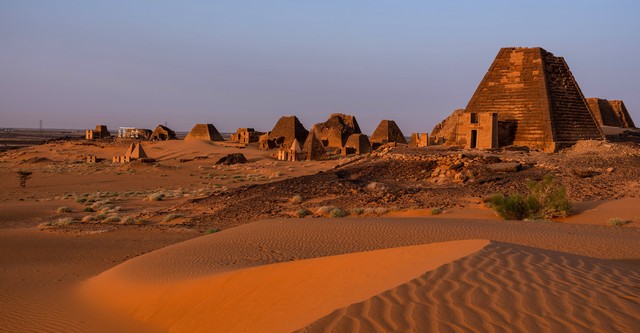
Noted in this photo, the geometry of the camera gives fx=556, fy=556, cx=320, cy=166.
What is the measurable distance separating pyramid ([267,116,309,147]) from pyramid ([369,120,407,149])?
6.51 metres

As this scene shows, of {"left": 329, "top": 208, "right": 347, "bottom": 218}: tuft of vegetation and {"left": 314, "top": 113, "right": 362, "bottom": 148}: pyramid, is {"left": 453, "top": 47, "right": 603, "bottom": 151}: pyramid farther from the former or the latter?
{"left": 314, "top": 113, "right": 362, "bottom": 148}: pyramid

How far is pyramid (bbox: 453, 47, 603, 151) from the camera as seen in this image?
978 inches

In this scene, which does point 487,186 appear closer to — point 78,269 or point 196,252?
point 196,252

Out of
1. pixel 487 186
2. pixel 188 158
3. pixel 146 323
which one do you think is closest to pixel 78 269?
pixel 146 323

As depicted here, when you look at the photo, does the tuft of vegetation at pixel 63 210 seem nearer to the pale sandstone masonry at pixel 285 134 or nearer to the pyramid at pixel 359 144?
the pyramid at pixel 359 144

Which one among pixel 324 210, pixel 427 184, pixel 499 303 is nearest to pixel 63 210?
pixel 324 210

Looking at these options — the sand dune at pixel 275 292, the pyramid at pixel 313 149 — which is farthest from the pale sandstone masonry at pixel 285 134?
the sand dune at pixel 275 292

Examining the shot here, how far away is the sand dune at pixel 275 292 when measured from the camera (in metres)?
4.89

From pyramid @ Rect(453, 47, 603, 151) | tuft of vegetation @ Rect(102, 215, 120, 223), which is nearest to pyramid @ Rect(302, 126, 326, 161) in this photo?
pyramid @ Rect(453, 47, 603, 151)

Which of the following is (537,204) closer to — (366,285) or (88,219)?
(366,285)

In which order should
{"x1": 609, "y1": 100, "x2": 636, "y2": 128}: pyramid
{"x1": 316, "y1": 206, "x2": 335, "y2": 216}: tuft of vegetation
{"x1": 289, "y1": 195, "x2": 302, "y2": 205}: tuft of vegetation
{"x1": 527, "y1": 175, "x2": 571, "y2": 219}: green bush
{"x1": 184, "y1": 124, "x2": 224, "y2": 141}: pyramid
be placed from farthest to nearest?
{"x1": 184, "y1": 124, "x2": 224, "y2": 141}: pyramid < {"x1": 609, "y1": 100, "x2": 636, "y2": 128}: pyramid < {"x1": 289, "y1": 195, "x2": 302, "y2": 205}: tuft of vegetation < {"x1": 316, "y1": 206, "x2": 335, "y2": 216}: tuft of vegetation < {"x1": 527, "y1": 175, "x2": 571, "y2": 219}: green bush

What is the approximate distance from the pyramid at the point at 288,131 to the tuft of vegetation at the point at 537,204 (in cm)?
3576

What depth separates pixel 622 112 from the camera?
46.9 m

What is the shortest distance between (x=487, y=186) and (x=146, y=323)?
1466 cm
